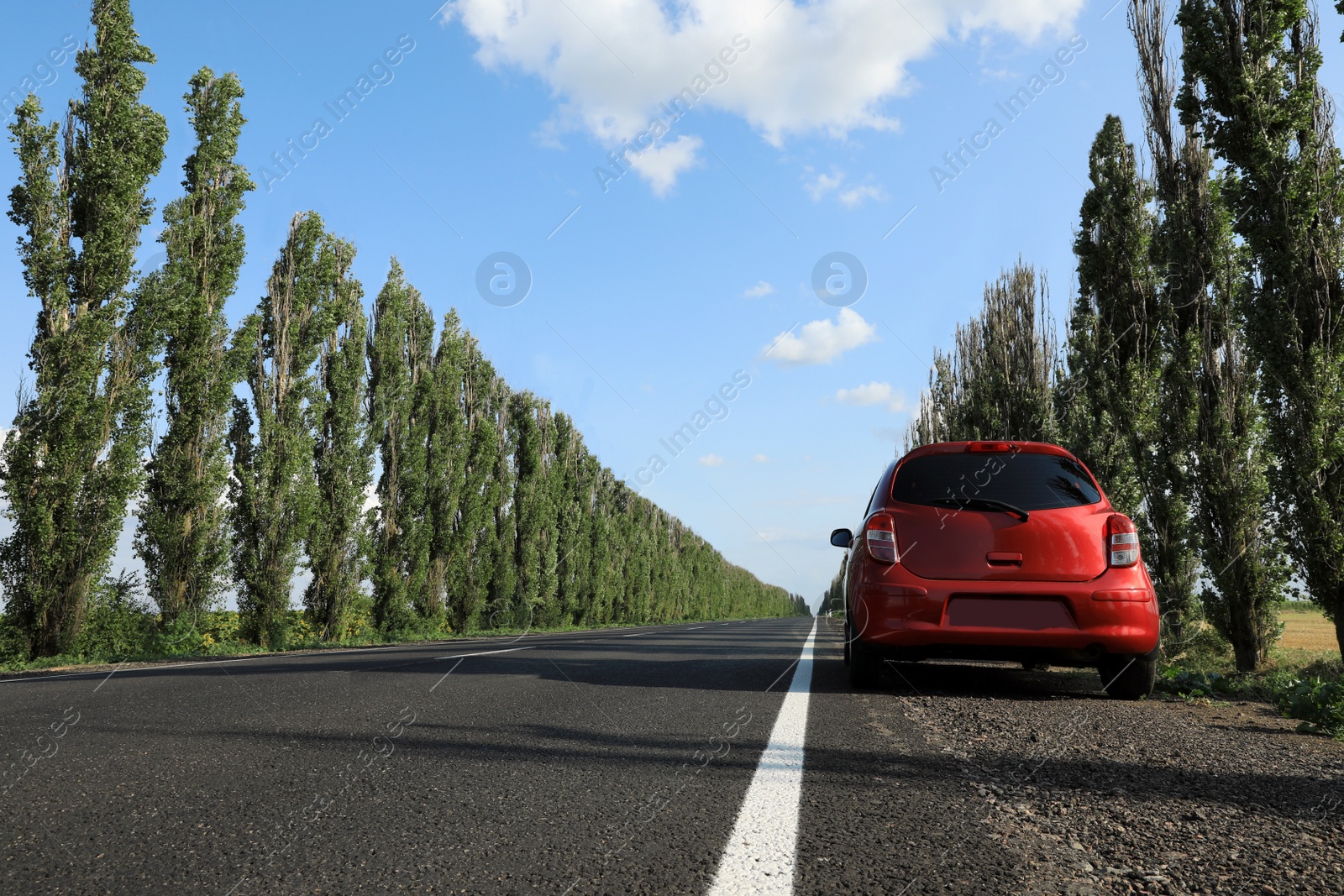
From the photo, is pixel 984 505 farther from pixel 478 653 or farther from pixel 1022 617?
pixel 478 653

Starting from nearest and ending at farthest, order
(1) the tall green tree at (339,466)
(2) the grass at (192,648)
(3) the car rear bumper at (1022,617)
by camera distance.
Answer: (3) the car rear bumper at (1022,617) < (2) the grass at (192,648) < (1) the tall green tree at (339,466)

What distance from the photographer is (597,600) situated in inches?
1591

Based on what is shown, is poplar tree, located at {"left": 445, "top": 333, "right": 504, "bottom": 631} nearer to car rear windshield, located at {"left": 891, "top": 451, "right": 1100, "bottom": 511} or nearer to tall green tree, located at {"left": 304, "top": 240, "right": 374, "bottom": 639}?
tall green tree, located at {"left": 304, "top": 240, "right": 374, "bottom": 639}

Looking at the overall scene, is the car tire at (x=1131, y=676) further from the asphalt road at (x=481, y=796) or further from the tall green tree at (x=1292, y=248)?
the tall green tree at (x=1292, y=248)

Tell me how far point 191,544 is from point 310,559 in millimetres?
3732

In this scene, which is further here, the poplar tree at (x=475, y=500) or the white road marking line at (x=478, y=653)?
the poplar tree at (x=475, y=500)

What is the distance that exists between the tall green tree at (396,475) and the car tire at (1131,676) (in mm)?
19132

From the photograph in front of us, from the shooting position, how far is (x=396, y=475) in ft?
76.5

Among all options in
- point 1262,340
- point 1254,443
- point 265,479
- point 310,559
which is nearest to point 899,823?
point 1262,340

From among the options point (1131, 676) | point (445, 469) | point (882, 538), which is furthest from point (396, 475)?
→ point (1131, 676)

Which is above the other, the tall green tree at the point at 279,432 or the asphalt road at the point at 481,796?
the tall green tree at the point at 279,432

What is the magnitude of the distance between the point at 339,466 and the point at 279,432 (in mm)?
Result: 2481

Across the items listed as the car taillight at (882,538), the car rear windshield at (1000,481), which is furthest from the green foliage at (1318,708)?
the car taillight at (882,538)

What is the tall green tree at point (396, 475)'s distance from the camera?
73.4 ft
